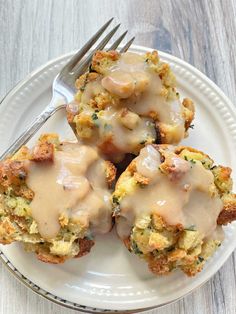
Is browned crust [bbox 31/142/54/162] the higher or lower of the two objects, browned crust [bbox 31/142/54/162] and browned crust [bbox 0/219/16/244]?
the higher

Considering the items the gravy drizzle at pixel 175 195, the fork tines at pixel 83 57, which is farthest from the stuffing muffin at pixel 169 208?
the fork tines at pixel 83 57

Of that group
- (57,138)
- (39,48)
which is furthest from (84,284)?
(39,48)

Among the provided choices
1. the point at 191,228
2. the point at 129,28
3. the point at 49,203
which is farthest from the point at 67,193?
the point at 129,28

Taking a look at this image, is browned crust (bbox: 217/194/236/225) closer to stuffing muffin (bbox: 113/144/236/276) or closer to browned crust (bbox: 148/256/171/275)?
stuffing muffin (bbox: 113/144/236/276)

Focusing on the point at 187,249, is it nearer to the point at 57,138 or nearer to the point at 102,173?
the point at 102,173

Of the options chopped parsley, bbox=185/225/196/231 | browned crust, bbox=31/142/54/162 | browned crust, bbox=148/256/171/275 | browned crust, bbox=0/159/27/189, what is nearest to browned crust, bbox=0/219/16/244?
browned crust, bbox=0/159/27/189

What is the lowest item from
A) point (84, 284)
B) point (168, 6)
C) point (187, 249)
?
point (84, 284)
